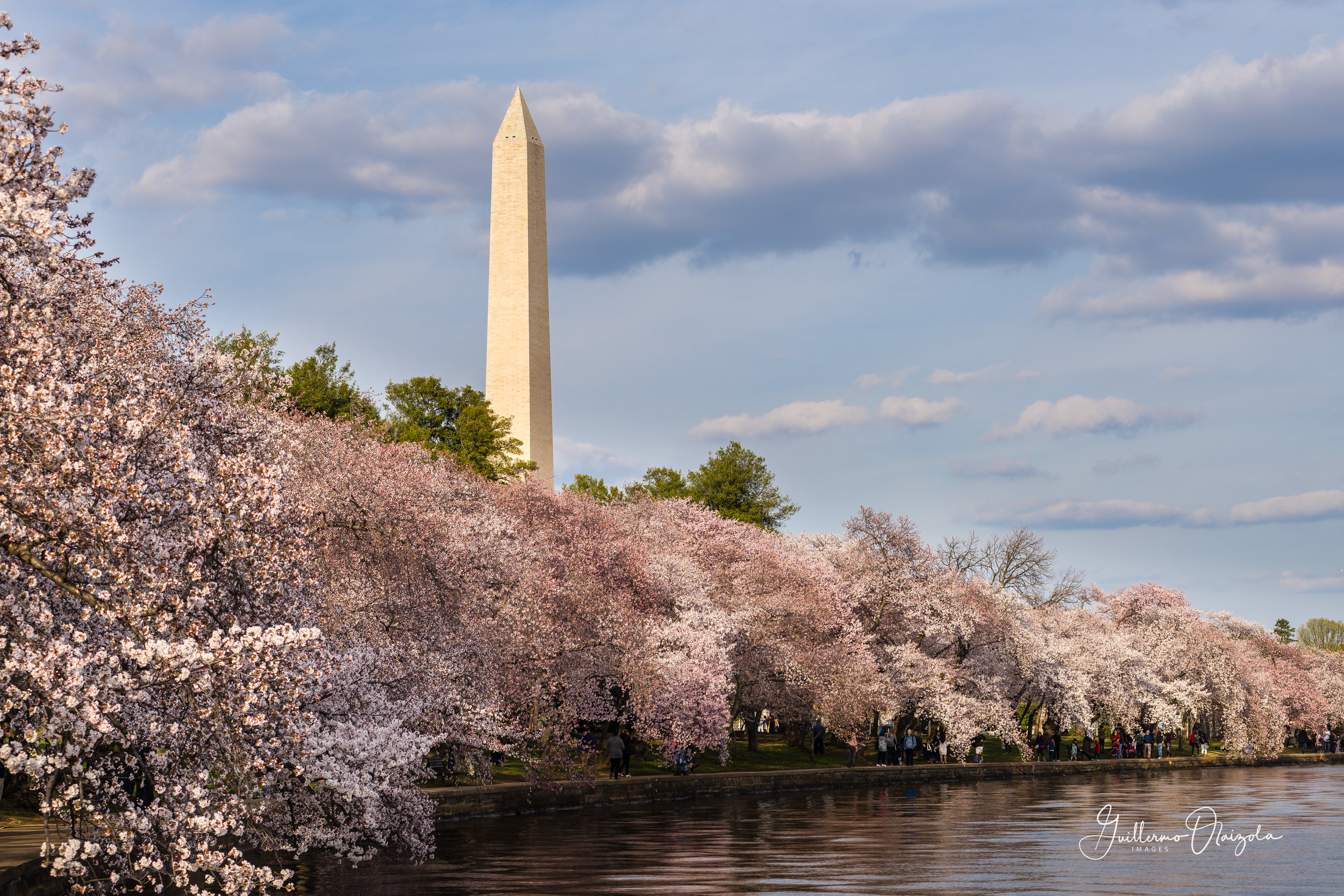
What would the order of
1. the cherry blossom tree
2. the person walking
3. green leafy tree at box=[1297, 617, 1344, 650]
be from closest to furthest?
1. the cherry blossom tree
2. the person walking
3. green leafy tree at box=[1297, 617, 1344, 650]

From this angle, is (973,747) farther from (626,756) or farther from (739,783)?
(626,756)

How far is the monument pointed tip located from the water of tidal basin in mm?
37341

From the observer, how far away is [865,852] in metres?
22.0

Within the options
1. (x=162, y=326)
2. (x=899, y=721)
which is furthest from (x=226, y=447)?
(x=899, y=721)

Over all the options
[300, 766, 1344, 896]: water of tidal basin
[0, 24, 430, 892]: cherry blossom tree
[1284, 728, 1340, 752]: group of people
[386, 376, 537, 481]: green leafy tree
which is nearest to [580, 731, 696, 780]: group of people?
[300, 766, 1344, 896]: water of tidal basin

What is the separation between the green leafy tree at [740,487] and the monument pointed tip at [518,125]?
33805 millimetres

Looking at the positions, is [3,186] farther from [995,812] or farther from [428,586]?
[995,812]

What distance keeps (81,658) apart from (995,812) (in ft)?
85.7

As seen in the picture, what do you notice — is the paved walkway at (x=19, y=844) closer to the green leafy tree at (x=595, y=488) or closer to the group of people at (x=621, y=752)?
the group of people at (x=621, y=752)

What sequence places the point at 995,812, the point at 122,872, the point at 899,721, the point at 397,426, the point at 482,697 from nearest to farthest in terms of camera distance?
the point at 122,872 → the point at 482,697 → the point at 995,812 → the point at 899,721 → the point at 397,426

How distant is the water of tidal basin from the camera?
17609 millimetres

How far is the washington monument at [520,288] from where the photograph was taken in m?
62.9

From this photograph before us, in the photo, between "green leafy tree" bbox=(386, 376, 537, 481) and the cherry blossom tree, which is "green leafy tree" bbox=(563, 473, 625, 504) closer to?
"green leafy tree" bbox=(386, 376, 537, 481)

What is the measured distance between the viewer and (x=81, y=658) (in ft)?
32.7
